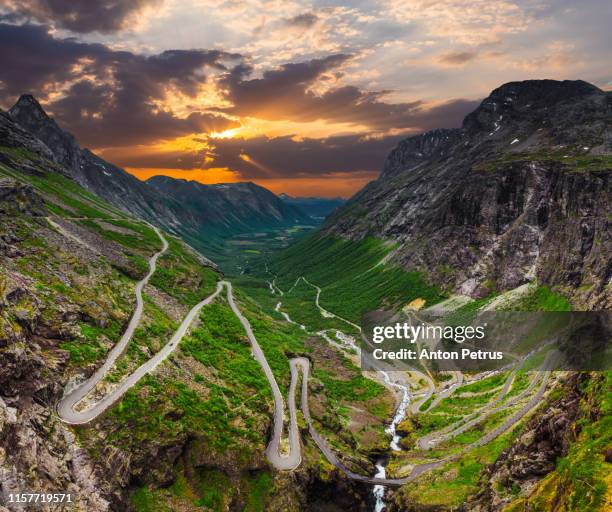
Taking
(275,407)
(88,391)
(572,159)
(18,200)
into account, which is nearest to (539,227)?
(572,159)

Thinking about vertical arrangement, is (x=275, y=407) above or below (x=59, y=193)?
below

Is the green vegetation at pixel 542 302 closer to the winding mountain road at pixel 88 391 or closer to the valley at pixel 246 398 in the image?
the valley at pixel 246 398

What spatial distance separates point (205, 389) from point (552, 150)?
196 meters

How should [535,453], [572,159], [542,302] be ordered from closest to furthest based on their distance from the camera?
[535,453] < [542,302] < [572,159]

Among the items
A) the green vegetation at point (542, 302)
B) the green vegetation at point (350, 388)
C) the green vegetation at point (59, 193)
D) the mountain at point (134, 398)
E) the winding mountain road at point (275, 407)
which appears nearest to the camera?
the mountain at point (134, 398)

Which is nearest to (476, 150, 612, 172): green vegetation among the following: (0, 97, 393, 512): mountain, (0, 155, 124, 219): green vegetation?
(0, 97, 393, 512): mountain

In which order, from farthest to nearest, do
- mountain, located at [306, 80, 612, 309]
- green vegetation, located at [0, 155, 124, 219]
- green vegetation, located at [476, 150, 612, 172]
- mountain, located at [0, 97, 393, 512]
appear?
green vegetation, located at [476, 150, 612, 172] < green vegetation, located at [0, 155, 124, 219] < mountain, located at [306, 80, 612, 309] < mountain, located at [0, 97, 393, 512]

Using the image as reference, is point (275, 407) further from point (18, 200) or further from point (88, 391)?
point (18, 200)

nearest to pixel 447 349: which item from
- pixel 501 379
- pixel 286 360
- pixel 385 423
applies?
pixel 501 379

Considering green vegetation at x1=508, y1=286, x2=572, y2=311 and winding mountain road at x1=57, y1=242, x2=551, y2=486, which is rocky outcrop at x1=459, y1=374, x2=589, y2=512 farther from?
green vegetation at x1=508, y1=286, x2=572, y2=311

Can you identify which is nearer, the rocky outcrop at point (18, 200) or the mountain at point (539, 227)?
the rocky outcrop at point (18, 200)

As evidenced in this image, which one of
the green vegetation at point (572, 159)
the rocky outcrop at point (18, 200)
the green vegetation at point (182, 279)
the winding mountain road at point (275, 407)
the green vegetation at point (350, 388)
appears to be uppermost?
the green vegetation at point (572, 159)

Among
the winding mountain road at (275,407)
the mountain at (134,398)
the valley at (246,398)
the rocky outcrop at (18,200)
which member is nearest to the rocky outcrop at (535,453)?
the valley at (246,398)

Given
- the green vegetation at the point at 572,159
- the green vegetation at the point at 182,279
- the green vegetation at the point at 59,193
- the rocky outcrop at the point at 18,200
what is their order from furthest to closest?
the green vegetation at the point at 572,159 → the green vegetation at the point at 59,193 → the green vegetation at the point at 182,279 → the rocky outcrop at the point at 18,200
